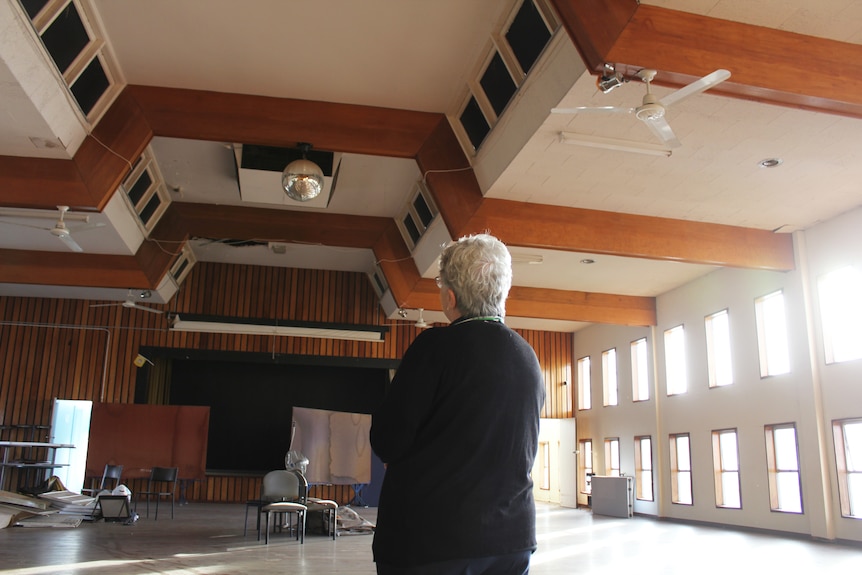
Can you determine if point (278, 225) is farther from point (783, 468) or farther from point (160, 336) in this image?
point (783, 468)

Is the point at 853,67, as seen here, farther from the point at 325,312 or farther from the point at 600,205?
the point at 325,312

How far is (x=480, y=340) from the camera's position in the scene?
153cm

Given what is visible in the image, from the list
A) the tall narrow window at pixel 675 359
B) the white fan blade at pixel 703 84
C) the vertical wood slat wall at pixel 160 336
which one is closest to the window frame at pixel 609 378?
the tall narrow window at pixel 675 359

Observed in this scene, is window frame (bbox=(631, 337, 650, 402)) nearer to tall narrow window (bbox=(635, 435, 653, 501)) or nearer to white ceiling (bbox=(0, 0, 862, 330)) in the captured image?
tall narrow window (bbox=(635, 435, 653, 501))

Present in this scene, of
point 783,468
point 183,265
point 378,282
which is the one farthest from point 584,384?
point 183,265

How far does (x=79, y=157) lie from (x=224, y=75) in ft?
6.82

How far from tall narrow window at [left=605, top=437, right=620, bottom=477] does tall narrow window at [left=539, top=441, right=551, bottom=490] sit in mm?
2496

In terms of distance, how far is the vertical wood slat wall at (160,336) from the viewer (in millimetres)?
15828

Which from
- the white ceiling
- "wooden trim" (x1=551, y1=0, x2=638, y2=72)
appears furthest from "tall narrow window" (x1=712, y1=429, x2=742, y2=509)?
"wooden trim" (x1=551, y1=0, x2=638, y2=72)

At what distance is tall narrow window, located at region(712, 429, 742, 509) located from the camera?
1180 cm

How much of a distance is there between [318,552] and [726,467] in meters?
7.79

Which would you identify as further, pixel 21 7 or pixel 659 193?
pixel 659 193

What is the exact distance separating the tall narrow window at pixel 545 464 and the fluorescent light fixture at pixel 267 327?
5777 millimetres

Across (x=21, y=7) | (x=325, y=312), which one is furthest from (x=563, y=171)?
(x=325, y=312)
